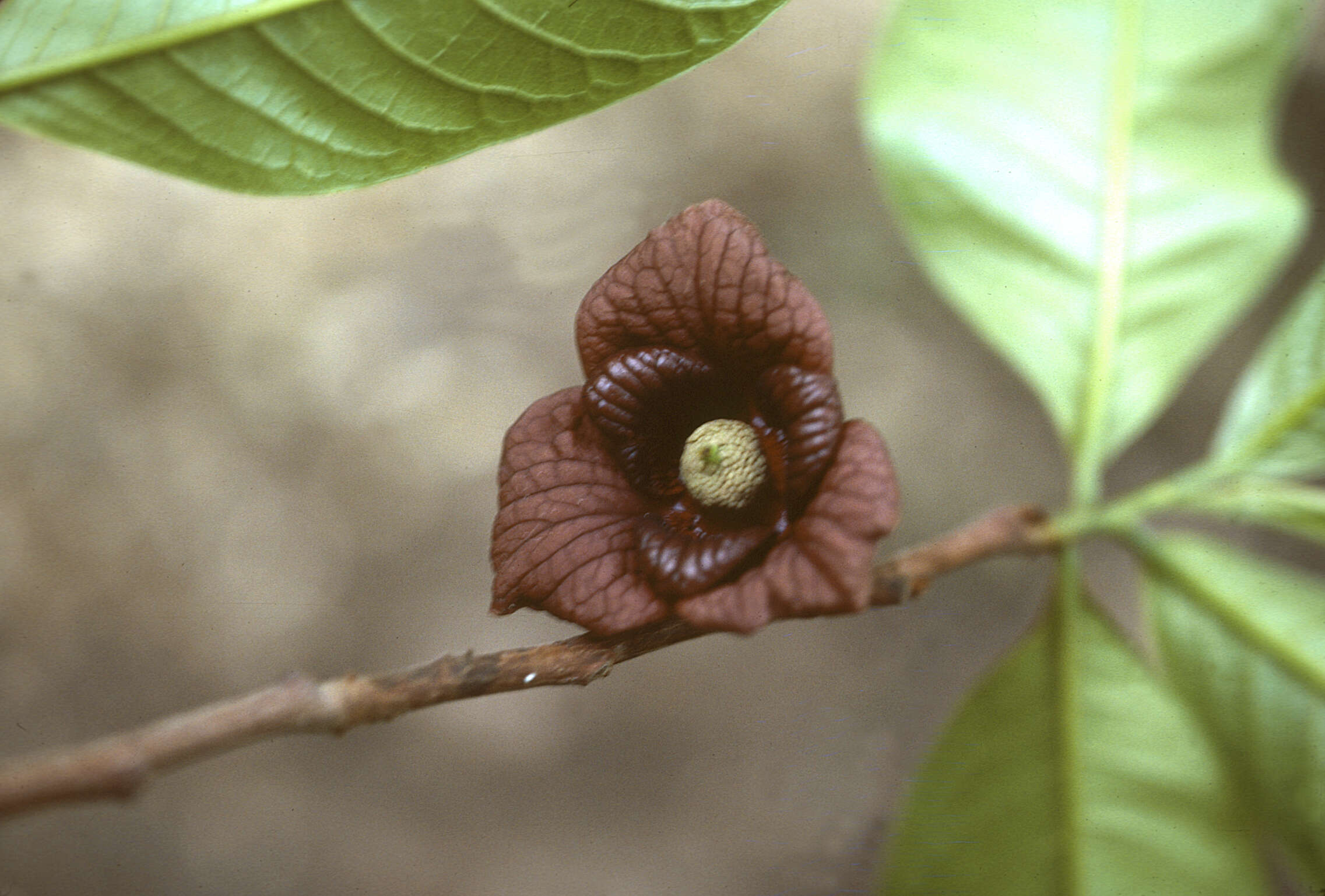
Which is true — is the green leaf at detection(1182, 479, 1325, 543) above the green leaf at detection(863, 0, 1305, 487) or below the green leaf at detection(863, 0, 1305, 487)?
below

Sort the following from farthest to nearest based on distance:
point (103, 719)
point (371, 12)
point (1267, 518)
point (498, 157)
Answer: point (498, 157) < point (103, 719) < point (1267, 518) < point (371, 12)

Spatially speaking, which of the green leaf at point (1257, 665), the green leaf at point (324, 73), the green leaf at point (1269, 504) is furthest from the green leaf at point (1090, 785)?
the green leaf at point (324, 73)

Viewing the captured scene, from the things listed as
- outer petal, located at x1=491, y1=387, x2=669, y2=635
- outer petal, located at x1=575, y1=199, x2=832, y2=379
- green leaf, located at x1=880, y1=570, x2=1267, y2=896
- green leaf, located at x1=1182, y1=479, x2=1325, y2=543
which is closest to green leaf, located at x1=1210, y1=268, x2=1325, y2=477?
green leaf, located at x1=1182, y1=479, x2=1325, y2=543

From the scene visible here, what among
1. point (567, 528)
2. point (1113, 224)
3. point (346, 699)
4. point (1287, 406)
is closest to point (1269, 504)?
point (1287, 406)

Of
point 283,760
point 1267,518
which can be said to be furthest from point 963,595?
point 283,760

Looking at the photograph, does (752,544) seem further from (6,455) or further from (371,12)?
(6,455)

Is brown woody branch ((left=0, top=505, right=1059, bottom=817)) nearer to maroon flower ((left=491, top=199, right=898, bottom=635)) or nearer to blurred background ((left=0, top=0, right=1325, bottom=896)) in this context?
maroon flower ((left=491, top=199, right=898, bottom=635))
